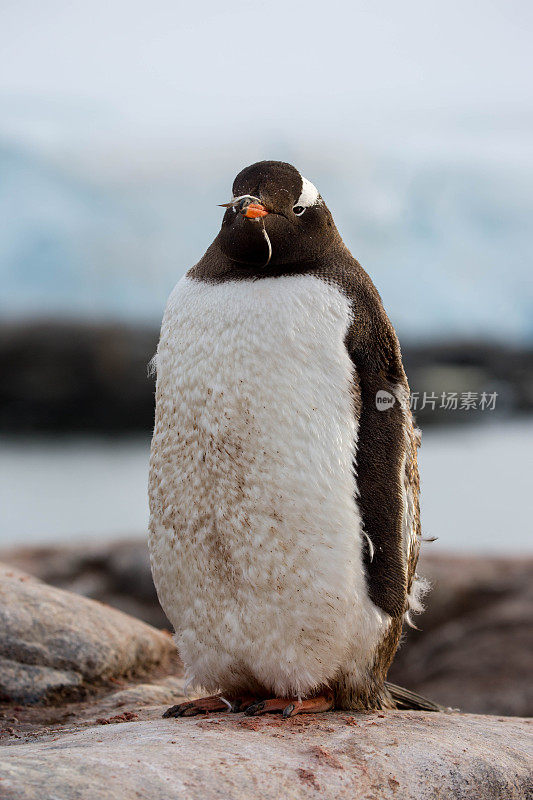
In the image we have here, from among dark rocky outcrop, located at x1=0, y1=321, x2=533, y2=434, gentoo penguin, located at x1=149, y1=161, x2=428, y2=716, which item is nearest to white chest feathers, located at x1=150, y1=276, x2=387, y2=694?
gentoo penguin, located at x1=149, y1=161, x2=428, y2=716

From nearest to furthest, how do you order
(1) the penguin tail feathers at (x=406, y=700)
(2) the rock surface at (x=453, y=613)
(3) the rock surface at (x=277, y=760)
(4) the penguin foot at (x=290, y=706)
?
(3) the rock surface at (x=277, y=760) < (4) the penguin foot at (x=290, y=706) < (1) the penguin tail feathers at (x=406, y=700) < (2) the rock surface at (x=453, y=613)

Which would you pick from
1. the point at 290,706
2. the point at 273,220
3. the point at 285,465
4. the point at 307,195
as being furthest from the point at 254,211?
the point at 290,706

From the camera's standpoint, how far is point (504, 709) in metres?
6.08

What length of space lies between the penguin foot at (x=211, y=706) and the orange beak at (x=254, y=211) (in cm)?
159

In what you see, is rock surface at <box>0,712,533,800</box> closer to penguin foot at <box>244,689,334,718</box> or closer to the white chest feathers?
penguin foot at <box>244,689,334,718</box>

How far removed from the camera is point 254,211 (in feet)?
8.29

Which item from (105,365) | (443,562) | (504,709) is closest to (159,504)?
(504,709)

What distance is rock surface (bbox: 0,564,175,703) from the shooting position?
361 cm

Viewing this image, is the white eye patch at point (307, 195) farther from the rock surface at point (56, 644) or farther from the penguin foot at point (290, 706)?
the rock surface at point (56, 644)

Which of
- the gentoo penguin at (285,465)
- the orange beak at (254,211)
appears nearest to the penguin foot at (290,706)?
the gentoo penguin at (285,465)

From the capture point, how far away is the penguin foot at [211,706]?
2.75 m

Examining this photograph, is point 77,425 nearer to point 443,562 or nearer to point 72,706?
point 443,562

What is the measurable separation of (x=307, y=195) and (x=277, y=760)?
171cm

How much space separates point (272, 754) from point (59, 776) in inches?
Result: 24.4
